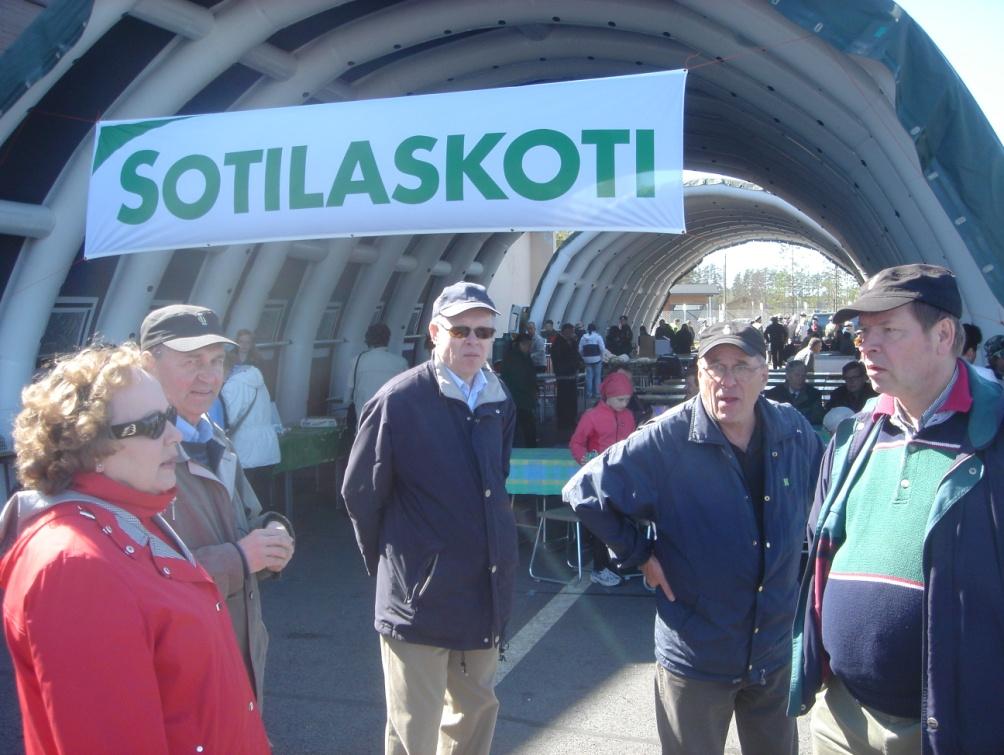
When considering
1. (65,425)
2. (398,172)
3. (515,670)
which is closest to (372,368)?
(398,172)

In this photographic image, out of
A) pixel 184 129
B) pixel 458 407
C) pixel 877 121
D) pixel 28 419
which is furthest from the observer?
pixel 877 121


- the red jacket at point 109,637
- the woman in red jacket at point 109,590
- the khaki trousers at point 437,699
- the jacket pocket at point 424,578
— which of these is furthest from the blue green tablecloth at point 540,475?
the red jacket at point 109,637

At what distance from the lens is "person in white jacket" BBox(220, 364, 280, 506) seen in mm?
6875

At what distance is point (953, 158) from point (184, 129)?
453cm

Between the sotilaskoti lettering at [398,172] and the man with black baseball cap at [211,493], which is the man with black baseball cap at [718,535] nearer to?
the man with black baseball cap at [211,493]

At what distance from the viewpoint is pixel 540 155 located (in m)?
4.83

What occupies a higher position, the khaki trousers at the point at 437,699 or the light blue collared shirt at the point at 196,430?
the light blue collared shirt at the point at 196,430

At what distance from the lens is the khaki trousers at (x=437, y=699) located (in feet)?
10.2

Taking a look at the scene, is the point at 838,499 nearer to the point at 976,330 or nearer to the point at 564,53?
the point at 976,330

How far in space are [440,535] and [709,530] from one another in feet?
3.14

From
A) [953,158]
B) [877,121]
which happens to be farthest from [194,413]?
[877,121]

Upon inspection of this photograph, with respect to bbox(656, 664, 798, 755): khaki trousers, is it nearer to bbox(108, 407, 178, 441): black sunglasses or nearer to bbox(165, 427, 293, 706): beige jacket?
bbox(165, 427, 293, 706): beige jacket

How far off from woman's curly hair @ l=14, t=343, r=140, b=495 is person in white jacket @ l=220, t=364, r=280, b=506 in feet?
16.5

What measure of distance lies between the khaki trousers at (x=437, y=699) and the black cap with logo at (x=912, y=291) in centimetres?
185
